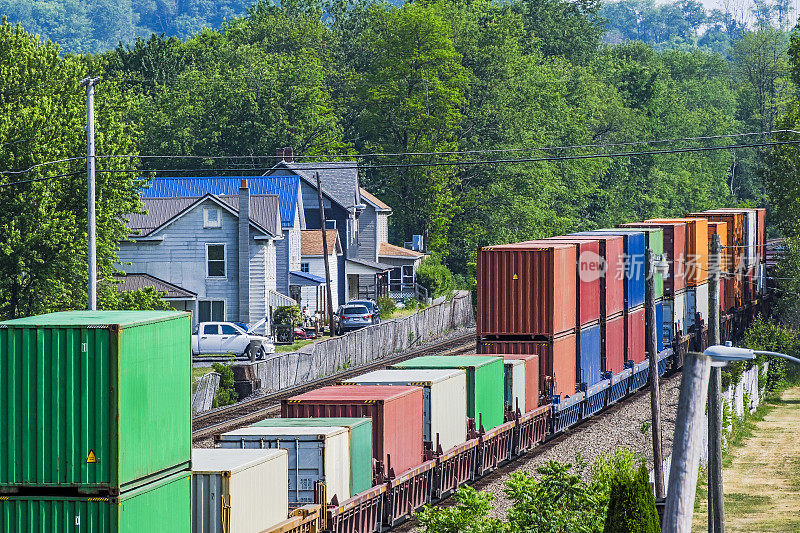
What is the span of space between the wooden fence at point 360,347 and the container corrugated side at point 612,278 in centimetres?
1424

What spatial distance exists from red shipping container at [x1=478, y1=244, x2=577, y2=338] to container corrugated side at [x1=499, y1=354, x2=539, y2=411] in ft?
3.84

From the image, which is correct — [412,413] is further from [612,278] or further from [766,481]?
[612,278]

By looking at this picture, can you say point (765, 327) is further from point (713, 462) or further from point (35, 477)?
point (35, 477)

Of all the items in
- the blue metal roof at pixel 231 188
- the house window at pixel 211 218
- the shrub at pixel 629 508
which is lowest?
the shrub at pixel 629 508

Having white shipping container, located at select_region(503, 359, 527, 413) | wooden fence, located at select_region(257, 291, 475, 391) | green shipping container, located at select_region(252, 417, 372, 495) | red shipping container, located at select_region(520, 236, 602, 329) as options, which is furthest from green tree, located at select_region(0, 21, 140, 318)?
green shipping container, located at select_region(252, 417, 372, 495)

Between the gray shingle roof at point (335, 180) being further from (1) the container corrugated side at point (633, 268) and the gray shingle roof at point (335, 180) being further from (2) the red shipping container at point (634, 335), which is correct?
(2) the red shipping container at point (634, 335)

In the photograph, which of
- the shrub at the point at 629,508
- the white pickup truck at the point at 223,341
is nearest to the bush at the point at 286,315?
the white pickup truck at the point at 223,341

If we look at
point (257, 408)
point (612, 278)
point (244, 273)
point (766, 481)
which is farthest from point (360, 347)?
point (766, 481)

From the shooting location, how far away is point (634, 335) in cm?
4366

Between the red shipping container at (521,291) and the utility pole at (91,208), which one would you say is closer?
the utility pole at (91,208)

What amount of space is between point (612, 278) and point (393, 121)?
51.9 meters

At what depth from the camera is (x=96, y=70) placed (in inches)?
3994

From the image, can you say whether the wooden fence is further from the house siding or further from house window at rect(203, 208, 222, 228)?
the house siding

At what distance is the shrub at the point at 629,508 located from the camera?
18.3m
